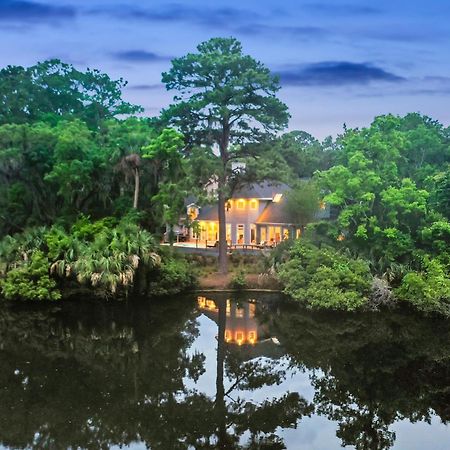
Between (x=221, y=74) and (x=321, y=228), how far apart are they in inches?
395

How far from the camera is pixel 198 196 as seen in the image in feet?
83.9

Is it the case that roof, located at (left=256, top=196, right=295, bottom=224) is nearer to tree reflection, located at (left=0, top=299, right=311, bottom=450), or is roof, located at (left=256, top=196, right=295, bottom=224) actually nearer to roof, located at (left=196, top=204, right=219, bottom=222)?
roof, located at (left=196, top=204, right=219, bottom=222)

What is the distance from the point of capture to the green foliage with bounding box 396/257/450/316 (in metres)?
21.5

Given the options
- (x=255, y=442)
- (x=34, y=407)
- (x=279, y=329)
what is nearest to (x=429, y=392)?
(x=255, y=442)

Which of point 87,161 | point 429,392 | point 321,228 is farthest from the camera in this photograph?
point 321,228

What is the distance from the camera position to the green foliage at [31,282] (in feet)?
73.2

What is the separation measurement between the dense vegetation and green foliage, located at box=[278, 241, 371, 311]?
0.07 m

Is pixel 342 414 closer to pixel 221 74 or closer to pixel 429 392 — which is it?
pixel 429 392

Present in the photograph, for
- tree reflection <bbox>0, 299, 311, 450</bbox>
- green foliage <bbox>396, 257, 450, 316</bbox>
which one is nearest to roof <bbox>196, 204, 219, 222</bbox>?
tree reflection <bbox>0, 299, 311, 450</bbox>

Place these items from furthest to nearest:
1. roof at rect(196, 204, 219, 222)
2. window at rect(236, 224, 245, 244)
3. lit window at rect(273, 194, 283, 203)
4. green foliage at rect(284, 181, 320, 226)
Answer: roof at rect(196, 204, 219, 222) → window at rect(236, 224, 245, 244) → lit window at rect(273, 194, 283, 203) → green foliage at rect(284, 181, 320, 226)

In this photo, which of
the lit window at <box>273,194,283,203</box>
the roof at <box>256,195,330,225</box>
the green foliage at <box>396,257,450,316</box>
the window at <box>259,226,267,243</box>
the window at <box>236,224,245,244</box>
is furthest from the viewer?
the window at <box>236,224,245,244</box>

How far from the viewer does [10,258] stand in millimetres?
23703

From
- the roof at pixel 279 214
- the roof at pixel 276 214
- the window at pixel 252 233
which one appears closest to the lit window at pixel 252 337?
the roof at pixel 279 214

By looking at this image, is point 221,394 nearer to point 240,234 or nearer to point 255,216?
point 255,216
